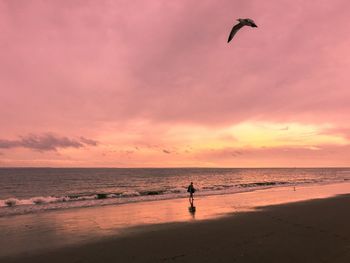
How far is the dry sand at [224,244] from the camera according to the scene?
12.3 m

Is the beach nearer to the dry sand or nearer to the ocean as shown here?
the dry sand

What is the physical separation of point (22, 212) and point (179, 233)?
1688cm

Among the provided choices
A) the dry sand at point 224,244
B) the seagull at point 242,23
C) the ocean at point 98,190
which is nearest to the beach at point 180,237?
the dry sand at point 224,244

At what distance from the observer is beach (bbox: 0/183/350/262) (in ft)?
41.4

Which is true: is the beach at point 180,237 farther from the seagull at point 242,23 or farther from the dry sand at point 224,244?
the seagull at point 242,23

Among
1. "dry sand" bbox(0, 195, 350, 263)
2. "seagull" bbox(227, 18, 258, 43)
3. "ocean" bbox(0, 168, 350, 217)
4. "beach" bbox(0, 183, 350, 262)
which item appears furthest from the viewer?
"ocean" bbox(0, 168, 350, 217)

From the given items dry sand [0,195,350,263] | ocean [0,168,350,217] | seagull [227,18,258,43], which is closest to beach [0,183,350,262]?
dry sand [0,195,350,263]

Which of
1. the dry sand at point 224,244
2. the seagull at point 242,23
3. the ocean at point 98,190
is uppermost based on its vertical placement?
the seagull at point 242,23

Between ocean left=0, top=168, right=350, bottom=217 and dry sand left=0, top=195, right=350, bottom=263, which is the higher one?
ocean left=0, top=168, right=350, bottom=217

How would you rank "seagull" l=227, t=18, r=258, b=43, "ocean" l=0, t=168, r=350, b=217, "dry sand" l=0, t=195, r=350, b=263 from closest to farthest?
"seagull" l=227, t=18, r=258, b=43, "dry sand" l=0, t=195, r=350, b=263, "ocean" l=0, t=168, r=350, b=217

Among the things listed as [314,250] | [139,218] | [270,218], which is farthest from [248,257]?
[139,218]

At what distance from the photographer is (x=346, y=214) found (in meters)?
21.9

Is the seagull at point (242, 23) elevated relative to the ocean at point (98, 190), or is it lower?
elevated

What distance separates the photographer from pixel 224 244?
14133 mm
